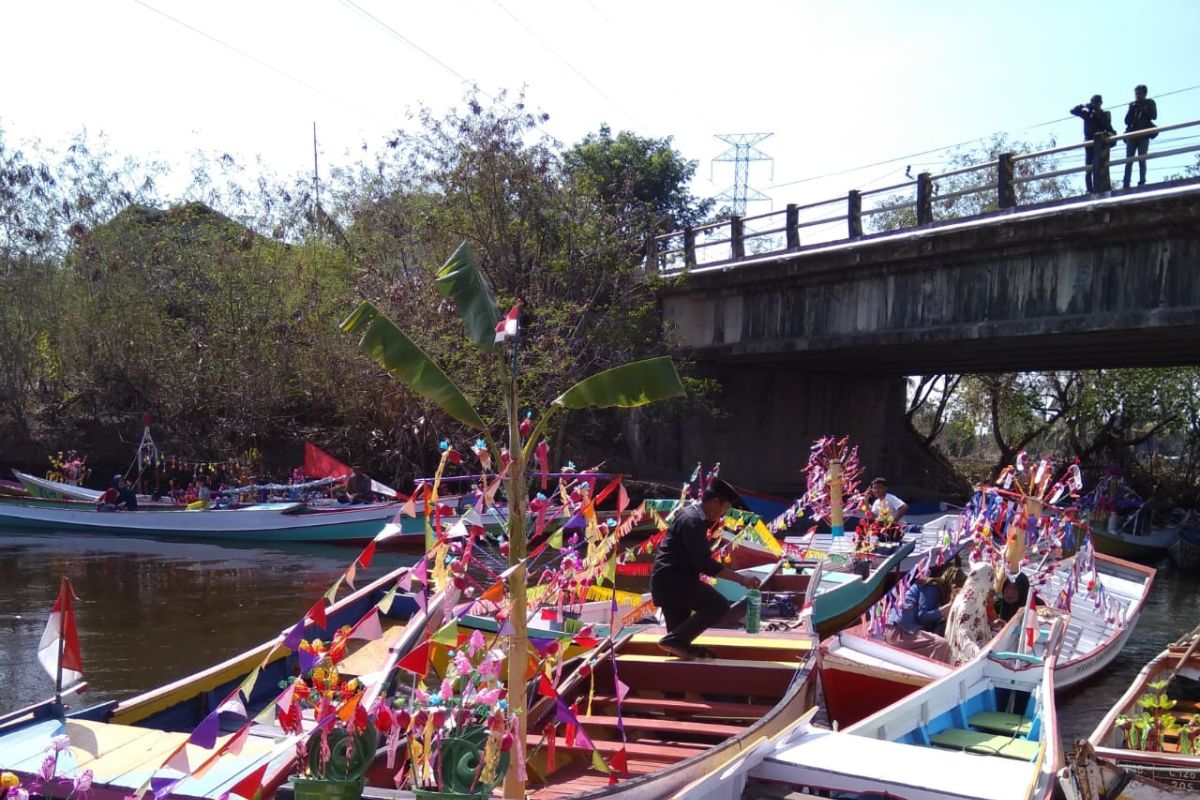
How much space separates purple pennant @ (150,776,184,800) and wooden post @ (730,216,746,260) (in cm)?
1920

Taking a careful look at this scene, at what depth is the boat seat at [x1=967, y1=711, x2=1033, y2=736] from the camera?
7.67m

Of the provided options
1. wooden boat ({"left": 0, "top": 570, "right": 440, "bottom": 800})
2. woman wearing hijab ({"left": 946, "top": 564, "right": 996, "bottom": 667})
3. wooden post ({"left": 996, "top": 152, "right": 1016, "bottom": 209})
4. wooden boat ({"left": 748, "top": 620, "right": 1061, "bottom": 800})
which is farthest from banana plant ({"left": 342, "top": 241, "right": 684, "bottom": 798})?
wooden post ({"left": 996, "top": 152, "right": 1016, "bottom": 209})

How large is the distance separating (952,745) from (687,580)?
2.26m

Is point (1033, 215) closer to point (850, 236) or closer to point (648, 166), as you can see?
point (850, 236)

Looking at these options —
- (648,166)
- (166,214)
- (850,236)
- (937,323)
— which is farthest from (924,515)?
(166,214)

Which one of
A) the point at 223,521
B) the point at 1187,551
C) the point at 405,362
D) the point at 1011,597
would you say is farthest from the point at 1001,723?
the point at 223,521

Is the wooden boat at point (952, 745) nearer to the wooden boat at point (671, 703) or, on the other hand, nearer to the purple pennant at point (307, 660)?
the wooden boat at point (671, 703)

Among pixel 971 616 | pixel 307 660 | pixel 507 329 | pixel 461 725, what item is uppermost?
pixel 507 329

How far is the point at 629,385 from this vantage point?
17.1 feet

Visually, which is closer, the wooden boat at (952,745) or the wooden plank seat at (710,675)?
the wooden boat at (952,745)

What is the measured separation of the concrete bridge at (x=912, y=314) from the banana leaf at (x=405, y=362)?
14.0m

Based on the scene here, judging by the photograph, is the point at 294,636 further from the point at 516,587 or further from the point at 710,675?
the point at 710,675

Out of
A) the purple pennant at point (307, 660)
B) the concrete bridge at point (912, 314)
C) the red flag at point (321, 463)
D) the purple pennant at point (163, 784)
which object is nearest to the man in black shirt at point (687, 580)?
the purple pennant at point (307, 660)

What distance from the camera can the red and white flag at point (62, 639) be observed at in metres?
6.46
